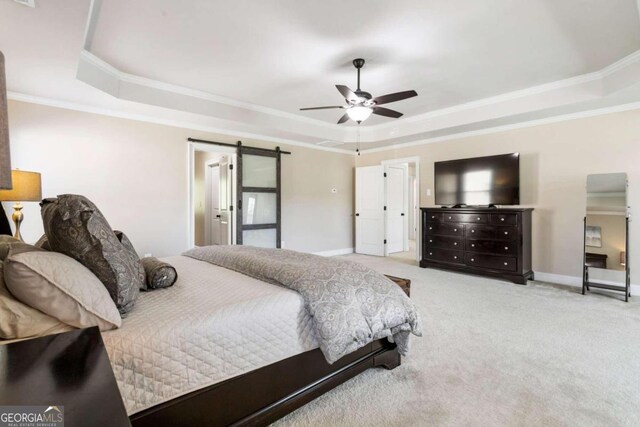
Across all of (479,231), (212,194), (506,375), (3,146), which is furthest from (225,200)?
(3,146)

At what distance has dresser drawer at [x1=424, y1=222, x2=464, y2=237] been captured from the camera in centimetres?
486

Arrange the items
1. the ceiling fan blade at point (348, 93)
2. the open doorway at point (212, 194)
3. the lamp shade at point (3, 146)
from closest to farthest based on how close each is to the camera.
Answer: the lamp shade at point (3, 146), the ceiling fan blade at point (348, 93), the open doorway at point (212, 194)

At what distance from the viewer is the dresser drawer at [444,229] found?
486cm

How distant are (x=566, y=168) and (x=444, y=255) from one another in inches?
80.7

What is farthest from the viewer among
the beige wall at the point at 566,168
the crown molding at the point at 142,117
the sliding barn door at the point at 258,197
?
the sliding barn door at the point at 258,197

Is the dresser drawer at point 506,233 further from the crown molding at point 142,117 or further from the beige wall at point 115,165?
the beige wall at point 115,165

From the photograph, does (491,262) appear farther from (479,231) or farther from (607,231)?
(607,231)

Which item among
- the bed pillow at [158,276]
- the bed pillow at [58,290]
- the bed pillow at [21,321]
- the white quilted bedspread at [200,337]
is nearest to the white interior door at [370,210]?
the white quilted bedspread at [200,337]

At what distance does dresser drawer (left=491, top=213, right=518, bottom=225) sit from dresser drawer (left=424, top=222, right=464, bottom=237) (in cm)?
49

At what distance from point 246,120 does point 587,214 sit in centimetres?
485

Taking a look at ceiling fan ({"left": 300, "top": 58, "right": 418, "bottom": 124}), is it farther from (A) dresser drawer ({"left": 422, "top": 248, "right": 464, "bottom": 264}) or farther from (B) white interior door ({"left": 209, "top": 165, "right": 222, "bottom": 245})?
(B) white interior door ({"left": 209, "top": 165, "right": 222, "bottom": 245})

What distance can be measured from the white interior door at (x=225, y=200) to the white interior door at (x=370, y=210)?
2.81m

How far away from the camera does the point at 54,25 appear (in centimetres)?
223

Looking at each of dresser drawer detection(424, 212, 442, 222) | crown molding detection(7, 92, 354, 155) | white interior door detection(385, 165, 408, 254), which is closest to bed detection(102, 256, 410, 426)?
crown molding detection(7, 92, 354, 155)
